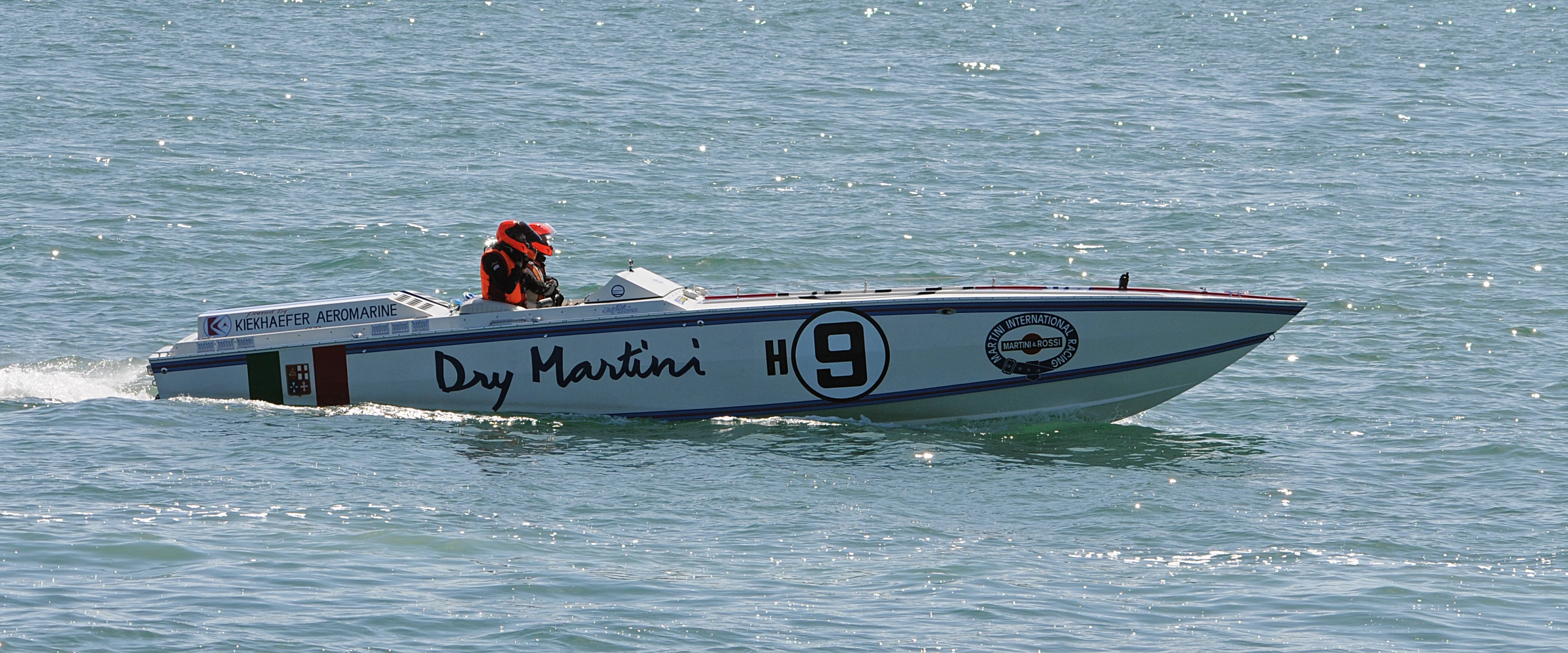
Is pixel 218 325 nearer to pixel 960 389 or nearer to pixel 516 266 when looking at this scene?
pixel 516 266

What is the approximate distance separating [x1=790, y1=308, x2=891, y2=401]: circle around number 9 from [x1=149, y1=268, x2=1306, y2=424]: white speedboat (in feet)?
0.06

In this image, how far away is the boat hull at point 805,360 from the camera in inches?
639

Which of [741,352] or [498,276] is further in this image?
[498,276]

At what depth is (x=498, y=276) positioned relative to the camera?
55.2 feet

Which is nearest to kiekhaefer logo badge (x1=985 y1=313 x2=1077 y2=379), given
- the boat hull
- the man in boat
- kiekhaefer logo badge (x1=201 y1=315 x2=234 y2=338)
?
the boat hull

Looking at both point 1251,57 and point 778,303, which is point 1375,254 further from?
point 1251,57

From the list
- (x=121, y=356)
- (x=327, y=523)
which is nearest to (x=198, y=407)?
(x=121, y=356)

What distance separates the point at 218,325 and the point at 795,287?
20.6 ft

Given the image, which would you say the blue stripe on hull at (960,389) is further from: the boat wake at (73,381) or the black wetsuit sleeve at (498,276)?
the boat wake at (73,381)

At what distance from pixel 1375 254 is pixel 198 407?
58.8 ft

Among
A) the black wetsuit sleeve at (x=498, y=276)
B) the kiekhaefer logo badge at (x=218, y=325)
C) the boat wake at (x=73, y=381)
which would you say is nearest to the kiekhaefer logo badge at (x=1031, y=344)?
the black wetsuit sleeve at (x=498, y=276)

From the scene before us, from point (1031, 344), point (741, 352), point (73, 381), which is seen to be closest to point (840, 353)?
point (741, 352)

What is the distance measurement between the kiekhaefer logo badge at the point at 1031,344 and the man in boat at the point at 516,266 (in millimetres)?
4752

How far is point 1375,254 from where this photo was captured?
83.5 feet
